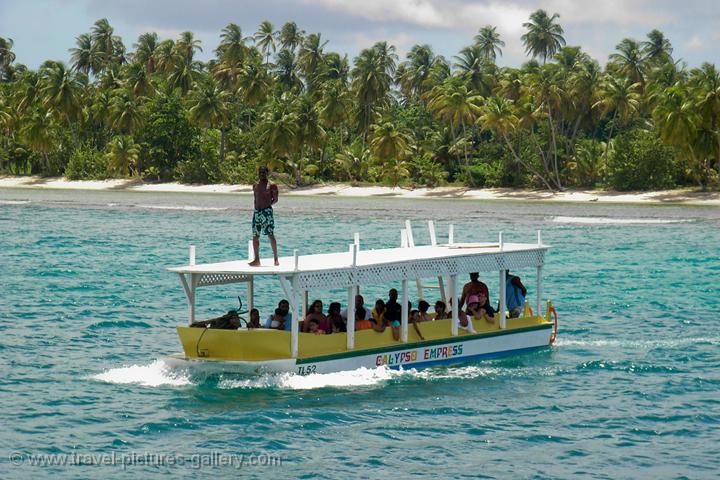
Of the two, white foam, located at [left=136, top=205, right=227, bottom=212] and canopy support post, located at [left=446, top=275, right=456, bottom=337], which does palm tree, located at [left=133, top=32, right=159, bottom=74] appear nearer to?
white foam, located at [left=136, top=205, right=227, bottom=212]

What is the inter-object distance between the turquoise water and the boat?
0.28m

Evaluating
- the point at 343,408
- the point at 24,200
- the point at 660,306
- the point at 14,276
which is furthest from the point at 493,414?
the point at 24,200

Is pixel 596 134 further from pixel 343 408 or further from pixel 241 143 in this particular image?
pixel 343 408

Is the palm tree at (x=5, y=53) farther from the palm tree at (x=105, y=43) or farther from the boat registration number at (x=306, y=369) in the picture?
the boat registration number at (x=306, y=369)

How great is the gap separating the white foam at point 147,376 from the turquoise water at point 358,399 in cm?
5

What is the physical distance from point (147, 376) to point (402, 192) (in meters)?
76.4

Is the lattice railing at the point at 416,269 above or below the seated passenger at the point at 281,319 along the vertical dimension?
above

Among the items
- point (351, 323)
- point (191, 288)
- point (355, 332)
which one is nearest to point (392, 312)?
point (355, 332)

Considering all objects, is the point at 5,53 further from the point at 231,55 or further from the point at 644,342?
the point at 644,342

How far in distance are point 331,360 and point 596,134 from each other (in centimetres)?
8685

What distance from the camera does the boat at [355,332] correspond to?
17.7 m

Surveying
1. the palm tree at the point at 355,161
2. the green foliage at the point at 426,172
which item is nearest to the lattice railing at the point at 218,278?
the green foliage at the point at 426,172

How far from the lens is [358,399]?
1755 cm

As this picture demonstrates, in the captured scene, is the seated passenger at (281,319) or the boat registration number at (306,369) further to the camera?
the seated passenger at (281,319)
